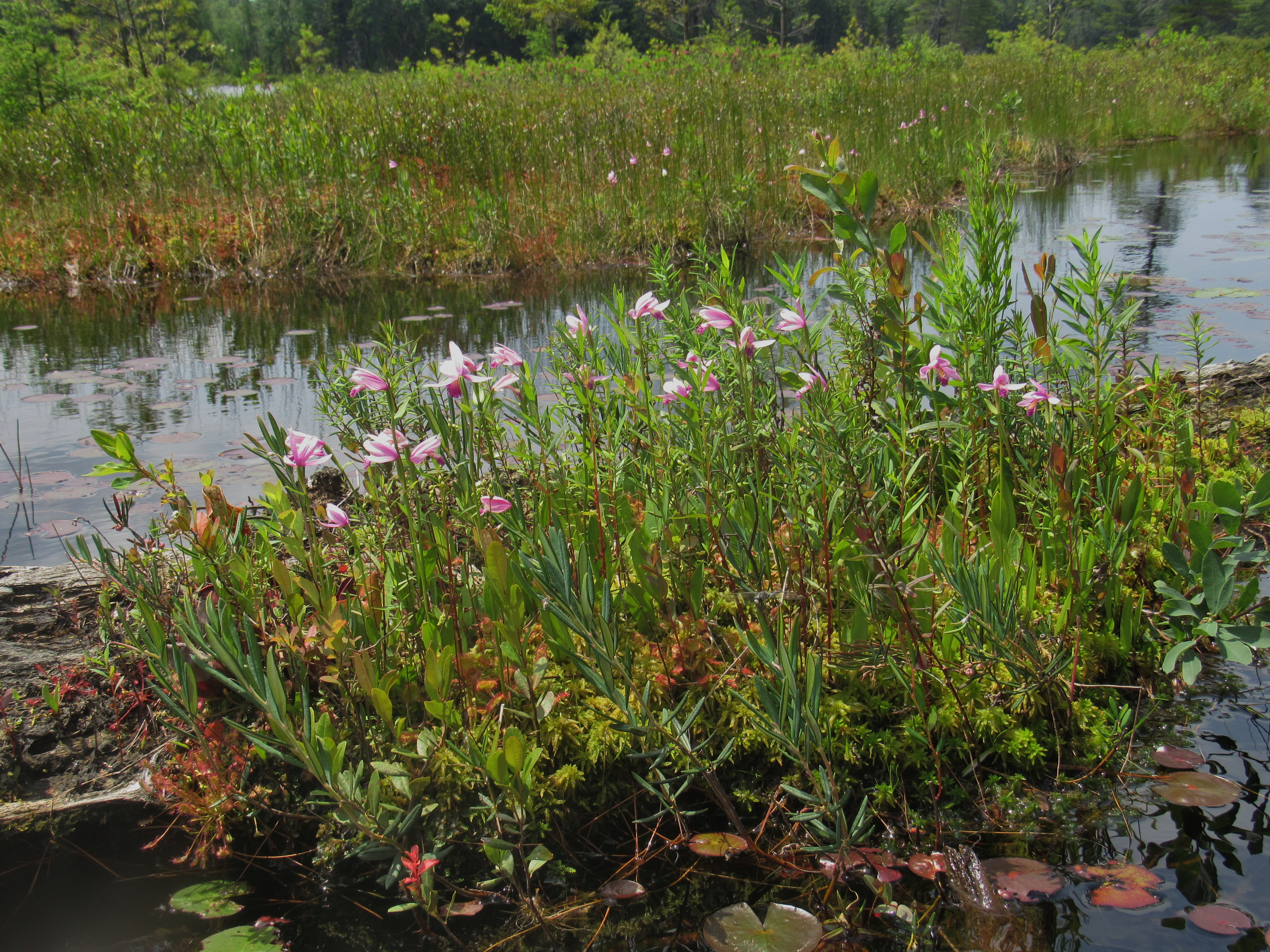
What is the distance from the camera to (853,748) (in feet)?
5.19

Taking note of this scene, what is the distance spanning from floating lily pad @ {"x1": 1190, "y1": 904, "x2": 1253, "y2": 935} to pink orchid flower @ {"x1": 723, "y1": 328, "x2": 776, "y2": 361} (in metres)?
1.12

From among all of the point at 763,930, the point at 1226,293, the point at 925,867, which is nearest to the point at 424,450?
the point at 763,930

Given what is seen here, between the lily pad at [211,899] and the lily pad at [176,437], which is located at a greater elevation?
the lily pad at [176,437]

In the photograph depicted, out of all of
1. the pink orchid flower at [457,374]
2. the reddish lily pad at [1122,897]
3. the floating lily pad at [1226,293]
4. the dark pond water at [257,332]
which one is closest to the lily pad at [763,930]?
the reddish lily pad at [1122,897]

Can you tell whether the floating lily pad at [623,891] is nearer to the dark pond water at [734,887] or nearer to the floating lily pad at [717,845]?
the dark pond water at [734,887]

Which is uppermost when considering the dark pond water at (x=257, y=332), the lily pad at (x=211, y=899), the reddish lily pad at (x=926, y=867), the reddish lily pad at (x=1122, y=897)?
the dark pond water at (x=257, y=332)

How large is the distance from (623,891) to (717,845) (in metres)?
0.19

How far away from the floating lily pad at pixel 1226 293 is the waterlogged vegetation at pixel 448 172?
1.97 metres

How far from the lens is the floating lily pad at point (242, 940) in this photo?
134cm

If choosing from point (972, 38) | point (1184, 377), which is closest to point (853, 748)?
point (1184, 377)

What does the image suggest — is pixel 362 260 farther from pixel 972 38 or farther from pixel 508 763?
pixel 972 38

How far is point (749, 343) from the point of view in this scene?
1.64 metres

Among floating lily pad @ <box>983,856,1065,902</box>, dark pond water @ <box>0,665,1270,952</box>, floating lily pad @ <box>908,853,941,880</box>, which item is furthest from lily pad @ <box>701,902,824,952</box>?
floating lily pad @ <box>983,856,1065,902</box>

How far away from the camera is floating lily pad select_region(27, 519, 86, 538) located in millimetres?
2863
